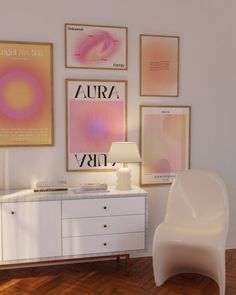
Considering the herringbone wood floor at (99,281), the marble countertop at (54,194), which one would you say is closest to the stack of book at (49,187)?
the marble countertop at (54,194)

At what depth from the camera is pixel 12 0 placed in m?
3.27

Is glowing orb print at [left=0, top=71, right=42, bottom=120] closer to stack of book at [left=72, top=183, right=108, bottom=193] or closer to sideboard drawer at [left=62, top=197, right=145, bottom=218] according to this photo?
stack of book at [left=72, top=183, right=108, bottom=193]

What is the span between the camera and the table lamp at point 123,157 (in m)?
3.20

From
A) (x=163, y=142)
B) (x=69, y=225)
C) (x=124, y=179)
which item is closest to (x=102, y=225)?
(x=69, y=225)

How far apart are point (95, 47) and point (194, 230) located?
1.95 metres

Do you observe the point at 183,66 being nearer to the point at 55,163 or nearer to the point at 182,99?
the point at 182,99

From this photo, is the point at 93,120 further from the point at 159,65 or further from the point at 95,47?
the point at 159,65

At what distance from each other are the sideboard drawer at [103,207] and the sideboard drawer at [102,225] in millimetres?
45

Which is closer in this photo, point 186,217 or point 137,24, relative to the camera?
point 186,217

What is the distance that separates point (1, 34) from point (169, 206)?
221cm

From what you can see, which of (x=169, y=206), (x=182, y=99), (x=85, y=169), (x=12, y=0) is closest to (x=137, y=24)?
(x=182, y=99)

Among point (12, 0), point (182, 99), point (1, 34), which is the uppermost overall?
point (12, 0)

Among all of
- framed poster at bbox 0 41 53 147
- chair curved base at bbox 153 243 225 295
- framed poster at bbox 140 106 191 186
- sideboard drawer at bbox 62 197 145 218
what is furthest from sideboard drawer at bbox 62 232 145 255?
framed poster at bbox 0 41 53 147

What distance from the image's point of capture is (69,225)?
308cm
